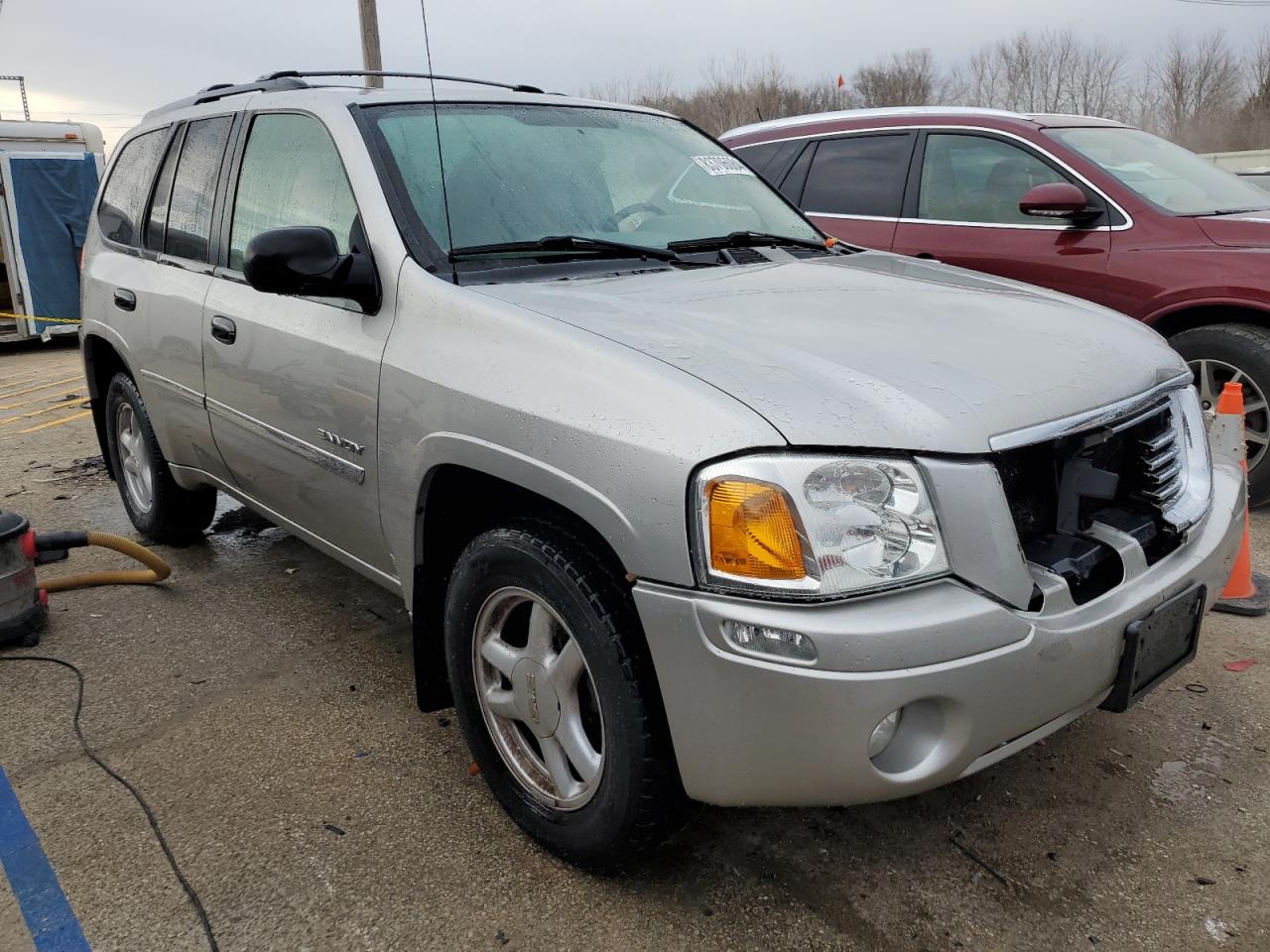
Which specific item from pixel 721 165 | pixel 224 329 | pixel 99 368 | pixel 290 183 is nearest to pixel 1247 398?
pixel 721 165

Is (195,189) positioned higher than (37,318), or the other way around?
(195,189)

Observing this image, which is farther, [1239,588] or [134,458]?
[134,458]

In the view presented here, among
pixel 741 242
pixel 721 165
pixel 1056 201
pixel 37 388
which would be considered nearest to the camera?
pixel 741 242

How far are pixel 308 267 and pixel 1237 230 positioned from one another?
13.8ft

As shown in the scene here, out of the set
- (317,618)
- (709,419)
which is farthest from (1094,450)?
(317,618)

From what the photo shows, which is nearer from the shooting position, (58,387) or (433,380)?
(433,380)

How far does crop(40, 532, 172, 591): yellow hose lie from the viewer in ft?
13.2

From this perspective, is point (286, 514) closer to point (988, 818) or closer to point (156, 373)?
point (156, 373)

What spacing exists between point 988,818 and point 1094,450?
0.94 metres

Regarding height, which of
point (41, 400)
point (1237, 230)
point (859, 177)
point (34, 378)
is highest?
point (859, 177)

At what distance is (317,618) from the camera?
3.90 metres

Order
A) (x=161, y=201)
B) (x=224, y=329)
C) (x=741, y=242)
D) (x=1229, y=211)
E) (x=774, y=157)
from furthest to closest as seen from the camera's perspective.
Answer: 1. (x=774, y=157)
2. (x=1229, y=211)
3. (x=161, y=201)
4. (x=224, y=329)
5. (x=741, y=242)

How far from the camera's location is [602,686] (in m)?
2.07

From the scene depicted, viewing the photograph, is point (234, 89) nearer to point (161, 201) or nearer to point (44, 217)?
point (161, 201)
